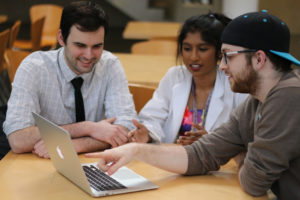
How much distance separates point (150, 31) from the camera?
6.08 m

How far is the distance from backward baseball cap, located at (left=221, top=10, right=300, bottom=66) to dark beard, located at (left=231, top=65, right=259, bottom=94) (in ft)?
0.32

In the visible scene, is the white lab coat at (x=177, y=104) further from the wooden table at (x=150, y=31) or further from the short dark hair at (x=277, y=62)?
the wooden table at (x=150, y=31)

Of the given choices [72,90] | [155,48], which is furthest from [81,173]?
[155,48]

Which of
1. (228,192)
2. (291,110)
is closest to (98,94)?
(228,192)

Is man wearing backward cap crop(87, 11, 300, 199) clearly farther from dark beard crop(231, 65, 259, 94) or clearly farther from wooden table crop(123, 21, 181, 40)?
wooden table crop(123, 21, 181, 40)

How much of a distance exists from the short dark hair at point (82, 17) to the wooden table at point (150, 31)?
332cm

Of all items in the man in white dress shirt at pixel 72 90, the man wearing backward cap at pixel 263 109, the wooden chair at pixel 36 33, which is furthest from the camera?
the wooden chair at pixel 36 33

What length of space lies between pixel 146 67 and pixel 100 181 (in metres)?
2.44

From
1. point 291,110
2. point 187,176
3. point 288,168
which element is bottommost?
point 187,176

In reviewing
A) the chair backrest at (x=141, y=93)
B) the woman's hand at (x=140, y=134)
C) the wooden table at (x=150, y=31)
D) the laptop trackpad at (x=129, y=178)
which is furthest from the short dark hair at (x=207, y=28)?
the wooden table at (x=150, y=31)

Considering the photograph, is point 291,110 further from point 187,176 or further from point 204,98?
point 204,98

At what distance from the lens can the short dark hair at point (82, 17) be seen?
8.07ft

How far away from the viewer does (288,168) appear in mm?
1787

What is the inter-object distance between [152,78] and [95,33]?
1411 mm
